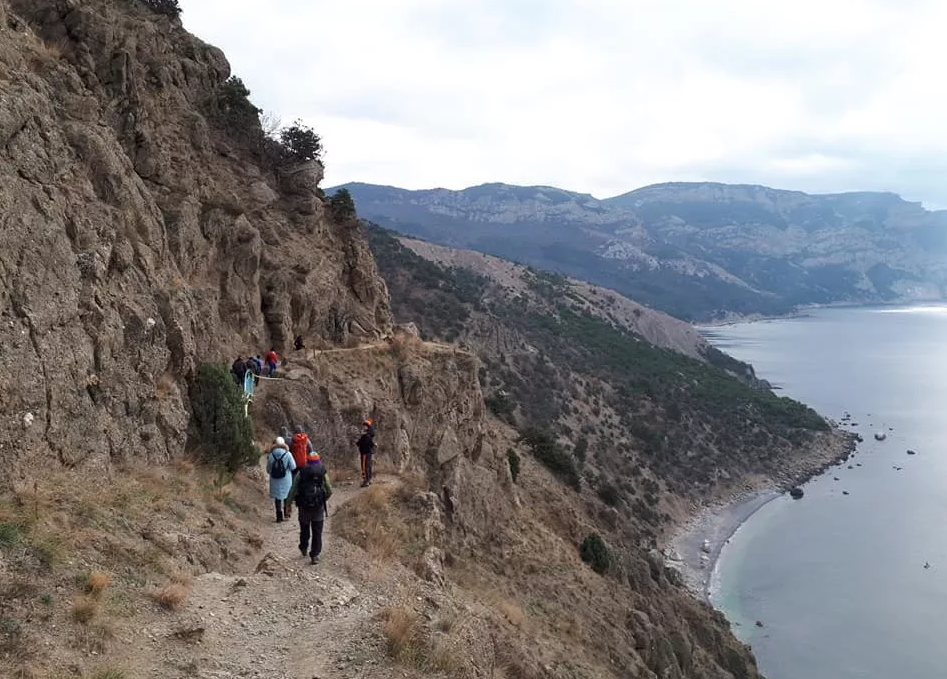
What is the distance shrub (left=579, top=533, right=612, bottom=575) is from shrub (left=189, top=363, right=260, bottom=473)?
17.7 meters

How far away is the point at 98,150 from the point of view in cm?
1395

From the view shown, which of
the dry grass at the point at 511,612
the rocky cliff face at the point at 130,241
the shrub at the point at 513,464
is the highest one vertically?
the rocky cliff face at the point at 130,241

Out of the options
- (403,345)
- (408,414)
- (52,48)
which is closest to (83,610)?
(52,48)

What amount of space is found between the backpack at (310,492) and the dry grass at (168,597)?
238 centimetres

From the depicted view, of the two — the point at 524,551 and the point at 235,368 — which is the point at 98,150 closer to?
the point at 235,368

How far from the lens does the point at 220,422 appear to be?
1366 cm

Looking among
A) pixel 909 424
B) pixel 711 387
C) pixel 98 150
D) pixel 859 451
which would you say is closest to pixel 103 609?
pixel 98 150

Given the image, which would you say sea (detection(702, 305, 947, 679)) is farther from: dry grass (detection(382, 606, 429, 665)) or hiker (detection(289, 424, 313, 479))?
dry grass (detection(382, 606, 429, 665))

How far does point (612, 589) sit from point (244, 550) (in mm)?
19169

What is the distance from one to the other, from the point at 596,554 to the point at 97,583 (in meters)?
23.5

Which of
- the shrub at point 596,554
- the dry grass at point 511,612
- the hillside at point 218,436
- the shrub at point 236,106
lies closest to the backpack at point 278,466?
the hillside at point 218,436

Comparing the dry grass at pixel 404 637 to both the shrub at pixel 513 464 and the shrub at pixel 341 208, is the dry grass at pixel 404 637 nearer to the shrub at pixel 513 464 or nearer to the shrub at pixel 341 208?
the shrub at pixel 341 208

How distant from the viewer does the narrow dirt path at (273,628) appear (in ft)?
23.4

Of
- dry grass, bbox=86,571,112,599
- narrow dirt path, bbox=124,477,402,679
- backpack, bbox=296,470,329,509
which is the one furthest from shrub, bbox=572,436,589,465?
dry grass, bbox=86,571,112,599
